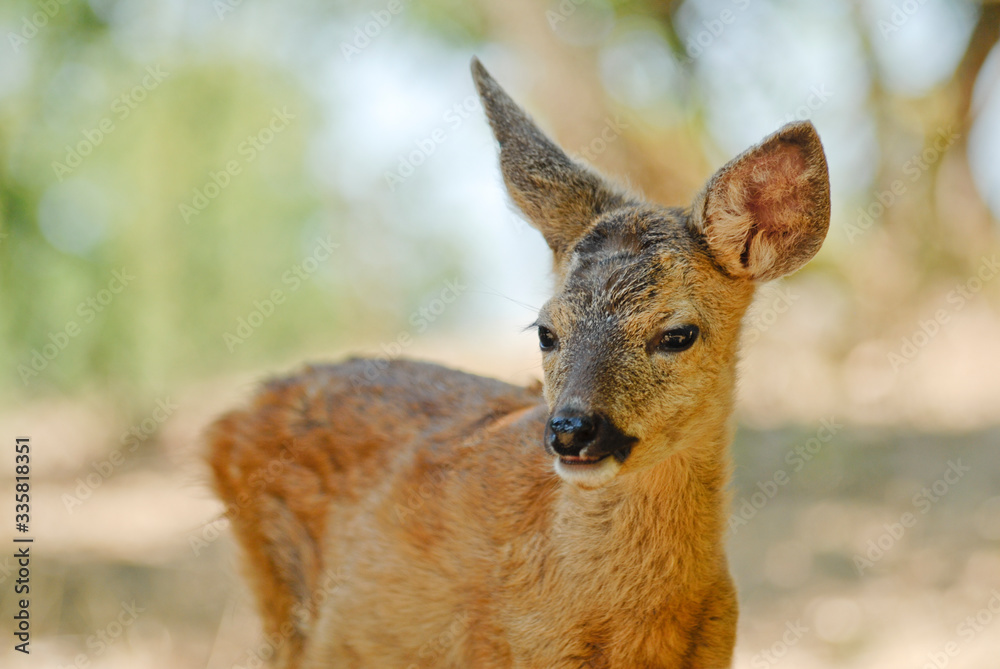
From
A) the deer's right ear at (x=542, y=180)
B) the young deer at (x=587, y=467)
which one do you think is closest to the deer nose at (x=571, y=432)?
the young deer at (x=587, y=467)

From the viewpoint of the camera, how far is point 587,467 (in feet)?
10.4

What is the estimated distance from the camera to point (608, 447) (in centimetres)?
321

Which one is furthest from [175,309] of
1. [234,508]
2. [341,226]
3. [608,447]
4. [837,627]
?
[608,447]

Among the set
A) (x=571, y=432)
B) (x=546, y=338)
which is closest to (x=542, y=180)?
(x=546, y=338)

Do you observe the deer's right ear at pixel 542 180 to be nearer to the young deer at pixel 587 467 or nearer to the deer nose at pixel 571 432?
the young deer at pixel 587 467

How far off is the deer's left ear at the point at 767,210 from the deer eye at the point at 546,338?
733 millimetres

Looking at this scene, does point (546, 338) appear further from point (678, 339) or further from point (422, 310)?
point (422, 310)

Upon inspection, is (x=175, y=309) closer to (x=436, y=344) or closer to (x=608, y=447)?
(x=436, y=344)

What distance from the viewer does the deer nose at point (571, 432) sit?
10.3 feet

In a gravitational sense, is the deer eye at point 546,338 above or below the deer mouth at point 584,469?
above

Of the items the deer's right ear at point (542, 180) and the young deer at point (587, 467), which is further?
the deer's right ear at point (542, 180)

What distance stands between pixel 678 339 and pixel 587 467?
0.65m

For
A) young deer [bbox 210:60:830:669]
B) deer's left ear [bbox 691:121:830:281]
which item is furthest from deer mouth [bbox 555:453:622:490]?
deer's left ear [bbox 691:121:830:281]

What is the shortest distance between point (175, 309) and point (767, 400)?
7.58m
